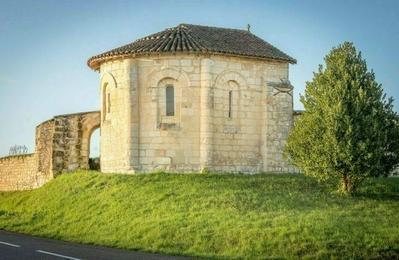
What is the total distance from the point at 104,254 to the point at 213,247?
10.9ft

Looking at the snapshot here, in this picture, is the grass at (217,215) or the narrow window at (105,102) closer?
the grass at (217,215)

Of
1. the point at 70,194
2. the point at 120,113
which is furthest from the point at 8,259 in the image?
the point at 120,113

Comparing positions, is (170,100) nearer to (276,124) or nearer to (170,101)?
(170,101)

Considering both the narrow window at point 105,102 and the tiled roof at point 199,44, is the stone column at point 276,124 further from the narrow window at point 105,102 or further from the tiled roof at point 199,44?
the narrow window at point 105,102

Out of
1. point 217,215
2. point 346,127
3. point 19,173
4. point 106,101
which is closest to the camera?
point 217,215

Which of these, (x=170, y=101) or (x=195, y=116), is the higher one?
(x=170, y=101)

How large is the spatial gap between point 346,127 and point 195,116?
7.82 m

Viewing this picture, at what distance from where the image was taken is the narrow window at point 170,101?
29641 mm

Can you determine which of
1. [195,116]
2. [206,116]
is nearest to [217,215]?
[206,116]

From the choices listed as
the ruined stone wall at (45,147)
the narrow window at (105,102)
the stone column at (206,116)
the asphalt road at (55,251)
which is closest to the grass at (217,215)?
the asphalt road at (55,251)

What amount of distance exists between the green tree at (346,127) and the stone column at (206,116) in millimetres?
4527

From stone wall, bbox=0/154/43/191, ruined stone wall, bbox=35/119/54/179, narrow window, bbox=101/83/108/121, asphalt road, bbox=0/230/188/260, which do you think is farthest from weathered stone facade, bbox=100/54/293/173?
stone wall, bbox=0/154/43/191

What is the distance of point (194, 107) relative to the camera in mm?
29438

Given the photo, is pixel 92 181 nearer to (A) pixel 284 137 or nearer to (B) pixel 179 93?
(B) pixel 179 93
